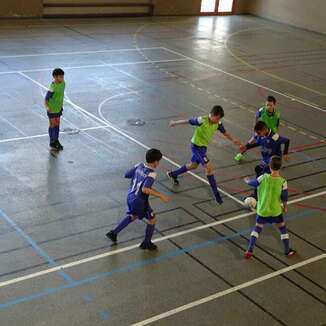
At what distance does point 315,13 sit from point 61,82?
73.1 ft

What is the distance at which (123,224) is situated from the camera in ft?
31.4

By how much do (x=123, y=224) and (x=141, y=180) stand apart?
93 centimetres

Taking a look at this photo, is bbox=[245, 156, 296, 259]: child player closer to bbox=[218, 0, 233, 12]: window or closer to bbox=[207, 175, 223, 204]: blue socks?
bbox=[207, 175, 223, 204]: blue socks

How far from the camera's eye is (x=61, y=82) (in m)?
12.9

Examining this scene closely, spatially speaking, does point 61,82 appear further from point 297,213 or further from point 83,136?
point 297,213

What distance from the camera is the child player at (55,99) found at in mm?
12789

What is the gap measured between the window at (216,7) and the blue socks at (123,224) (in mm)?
25453

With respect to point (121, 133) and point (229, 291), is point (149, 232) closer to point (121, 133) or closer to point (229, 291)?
point (229, 291)

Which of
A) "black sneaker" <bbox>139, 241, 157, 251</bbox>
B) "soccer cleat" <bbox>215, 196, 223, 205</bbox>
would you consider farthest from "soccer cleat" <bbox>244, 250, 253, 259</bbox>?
"soccer cleat" <bbox>215, 196, 223, 205</bbox>

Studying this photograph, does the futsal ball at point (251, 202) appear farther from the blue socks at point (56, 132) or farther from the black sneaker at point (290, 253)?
the blue socks at point (56, 132)

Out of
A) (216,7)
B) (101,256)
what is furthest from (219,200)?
(216,7)

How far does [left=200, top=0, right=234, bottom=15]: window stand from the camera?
33.2 m

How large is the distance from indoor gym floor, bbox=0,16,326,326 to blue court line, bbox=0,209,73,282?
0.03m

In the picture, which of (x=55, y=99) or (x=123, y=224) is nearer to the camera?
(x=123, y=224)
